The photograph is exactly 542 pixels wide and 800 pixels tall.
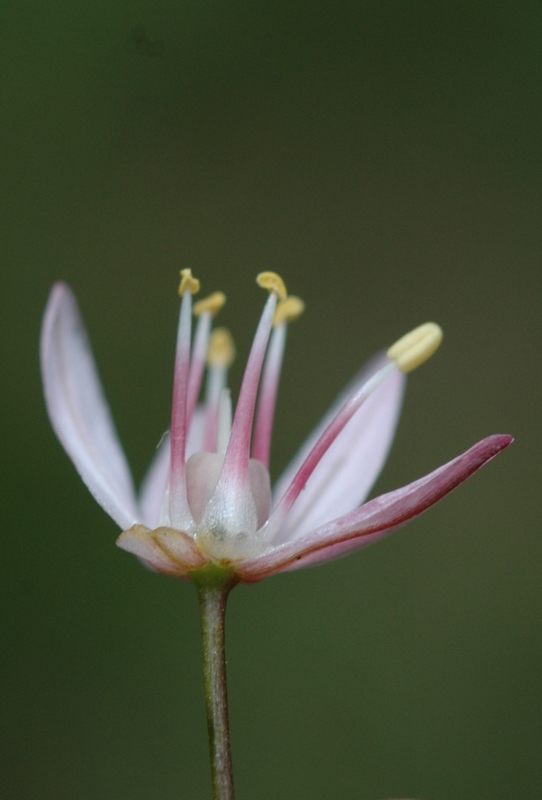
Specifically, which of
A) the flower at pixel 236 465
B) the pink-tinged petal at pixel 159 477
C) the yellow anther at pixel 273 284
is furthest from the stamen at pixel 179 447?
the yellow anther at pixel 273 284

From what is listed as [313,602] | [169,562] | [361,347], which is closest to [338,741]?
[313,602]

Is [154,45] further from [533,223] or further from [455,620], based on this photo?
[455,620]

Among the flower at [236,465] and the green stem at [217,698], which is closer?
the green stem at [217,698]

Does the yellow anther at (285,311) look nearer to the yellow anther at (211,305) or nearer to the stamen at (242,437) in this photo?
the yellow anther at (211,305)

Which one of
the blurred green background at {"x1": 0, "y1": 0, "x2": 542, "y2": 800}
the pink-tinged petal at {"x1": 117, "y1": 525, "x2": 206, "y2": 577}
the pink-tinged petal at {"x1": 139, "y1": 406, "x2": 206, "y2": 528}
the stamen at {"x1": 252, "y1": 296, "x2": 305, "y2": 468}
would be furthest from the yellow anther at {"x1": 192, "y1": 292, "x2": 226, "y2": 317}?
the blurred green background at {"x1": 0, "y1": 0, "x2": 542, "y2": 800}

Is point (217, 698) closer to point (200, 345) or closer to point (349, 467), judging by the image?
point (349, 467)

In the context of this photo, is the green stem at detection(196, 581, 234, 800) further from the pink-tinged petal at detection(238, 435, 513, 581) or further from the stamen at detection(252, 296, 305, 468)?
the stamen at detection(252, 296, 305, 468)

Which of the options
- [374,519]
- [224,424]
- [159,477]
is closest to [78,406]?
[159,477]
